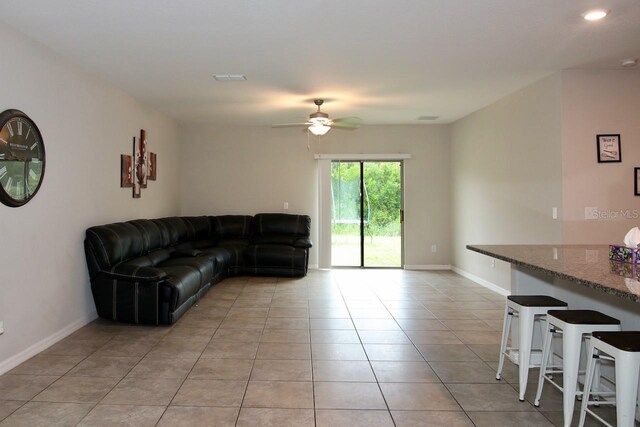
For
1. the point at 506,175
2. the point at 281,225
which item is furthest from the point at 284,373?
the point at 281,225

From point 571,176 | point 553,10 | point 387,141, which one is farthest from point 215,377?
point 387,141

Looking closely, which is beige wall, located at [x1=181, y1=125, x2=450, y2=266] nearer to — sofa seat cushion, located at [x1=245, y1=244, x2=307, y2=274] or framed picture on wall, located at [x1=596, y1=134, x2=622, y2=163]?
sofa seat cushion, located at [x1=245, y1=244, x2=307, y2=274]

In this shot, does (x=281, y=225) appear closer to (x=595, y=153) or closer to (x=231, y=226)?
(x=231, y=226)

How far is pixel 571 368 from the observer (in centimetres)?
213

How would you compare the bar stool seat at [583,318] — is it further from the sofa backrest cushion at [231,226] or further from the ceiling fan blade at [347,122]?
the sofa backrest cushion at [231,226]

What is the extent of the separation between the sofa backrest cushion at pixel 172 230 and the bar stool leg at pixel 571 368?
15.3 feet

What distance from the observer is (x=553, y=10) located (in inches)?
115

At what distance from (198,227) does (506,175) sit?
468 centimetres

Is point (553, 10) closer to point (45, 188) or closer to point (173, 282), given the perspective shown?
point (173, 282)

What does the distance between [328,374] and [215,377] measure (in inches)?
31.2

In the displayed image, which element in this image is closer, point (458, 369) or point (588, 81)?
point (458, 369)

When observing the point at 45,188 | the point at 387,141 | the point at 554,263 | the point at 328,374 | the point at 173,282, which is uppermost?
the point at 387,141

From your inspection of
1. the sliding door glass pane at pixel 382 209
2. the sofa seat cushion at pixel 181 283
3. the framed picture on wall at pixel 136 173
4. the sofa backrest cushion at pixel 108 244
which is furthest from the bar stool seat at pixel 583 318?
the sliding door glass pane at pixel 382 209

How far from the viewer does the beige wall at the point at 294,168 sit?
296 inches
